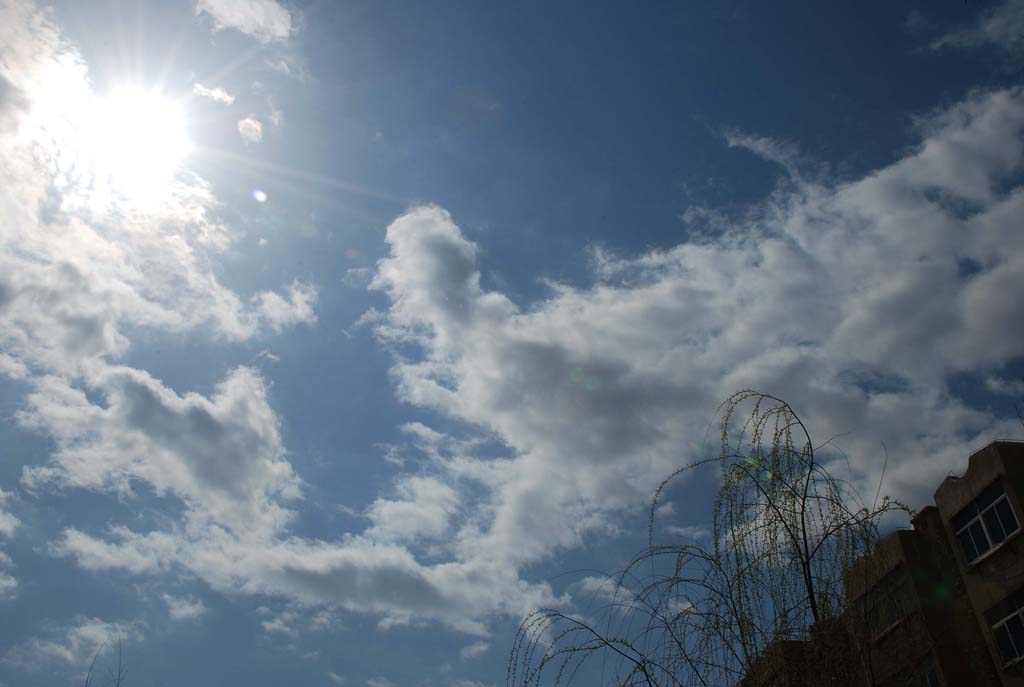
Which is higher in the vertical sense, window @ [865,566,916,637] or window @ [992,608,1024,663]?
window @ [992,608,1024,663]

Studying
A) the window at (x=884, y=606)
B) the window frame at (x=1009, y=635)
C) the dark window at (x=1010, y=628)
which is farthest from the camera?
the dark window at (x=1010, y=628)

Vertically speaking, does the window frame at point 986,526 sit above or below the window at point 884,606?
above

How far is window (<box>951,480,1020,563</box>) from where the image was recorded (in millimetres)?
16938

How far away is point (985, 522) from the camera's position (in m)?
17.6

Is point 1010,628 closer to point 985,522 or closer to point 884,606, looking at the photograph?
point 985,522

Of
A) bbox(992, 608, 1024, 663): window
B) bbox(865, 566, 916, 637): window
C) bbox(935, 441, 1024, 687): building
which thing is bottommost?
bbox(865, 566, 916, 637): window

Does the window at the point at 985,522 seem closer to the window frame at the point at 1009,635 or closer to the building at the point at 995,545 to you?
the building at the point at 995,545

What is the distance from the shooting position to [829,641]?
5.83 metres

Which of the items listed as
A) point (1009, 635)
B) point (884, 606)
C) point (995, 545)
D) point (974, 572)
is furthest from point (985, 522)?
point (884, 606)

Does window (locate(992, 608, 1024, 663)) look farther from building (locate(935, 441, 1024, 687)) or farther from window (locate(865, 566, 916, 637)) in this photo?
window (locate(865, 566, 916, 637))

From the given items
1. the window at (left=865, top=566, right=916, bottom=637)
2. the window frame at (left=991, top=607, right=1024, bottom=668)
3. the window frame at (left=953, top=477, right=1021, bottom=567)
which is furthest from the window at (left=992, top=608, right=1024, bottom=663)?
the window at (left=865, top=566, right=916, bottom=637)

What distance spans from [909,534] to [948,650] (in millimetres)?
3026

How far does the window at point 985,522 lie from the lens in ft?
55.6

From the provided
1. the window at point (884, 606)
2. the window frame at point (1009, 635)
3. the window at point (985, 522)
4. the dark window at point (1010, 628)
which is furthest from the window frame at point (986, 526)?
the window at point (884, 606)
